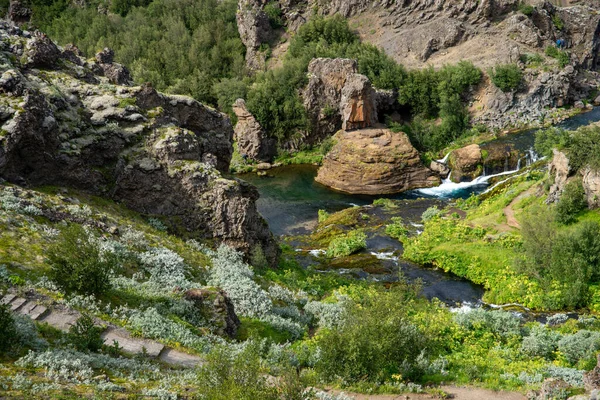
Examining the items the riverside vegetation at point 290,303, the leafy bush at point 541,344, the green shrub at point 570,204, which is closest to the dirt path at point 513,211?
the riverside vegetation at point 290,303

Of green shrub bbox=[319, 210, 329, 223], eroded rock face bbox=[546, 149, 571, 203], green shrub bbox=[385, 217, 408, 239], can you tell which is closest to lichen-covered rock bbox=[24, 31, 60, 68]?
green shrub bbox=[319, 210, 329, 223]

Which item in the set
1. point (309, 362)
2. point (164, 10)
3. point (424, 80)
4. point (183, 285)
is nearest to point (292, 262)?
point (183, 285)

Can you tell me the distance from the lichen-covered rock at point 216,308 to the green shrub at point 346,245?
18.1 m

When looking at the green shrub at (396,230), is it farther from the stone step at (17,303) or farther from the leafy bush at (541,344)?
the stone step at (17,303)

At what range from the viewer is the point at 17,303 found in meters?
13.2

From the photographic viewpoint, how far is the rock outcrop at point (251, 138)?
6350cm

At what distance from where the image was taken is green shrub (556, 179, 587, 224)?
2997 centimetres

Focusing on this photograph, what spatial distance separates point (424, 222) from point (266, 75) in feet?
131

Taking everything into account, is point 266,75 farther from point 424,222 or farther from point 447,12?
point 424,222

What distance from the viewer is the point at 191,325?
15438mm

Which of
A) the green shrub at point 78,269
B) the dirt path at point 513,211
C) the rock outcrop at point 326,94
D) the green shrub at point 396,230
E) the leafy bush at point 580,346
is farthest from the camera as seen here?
the rock outcrop at point 326,94

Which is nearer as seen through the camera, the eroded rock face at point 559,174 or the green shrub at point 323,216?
the eroded rock face at point 559,174

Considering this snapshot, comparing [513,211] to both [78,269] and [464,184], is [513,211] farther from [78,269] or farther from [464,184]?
[78,269]

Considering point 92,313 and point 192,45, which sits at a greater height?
point 192,45
